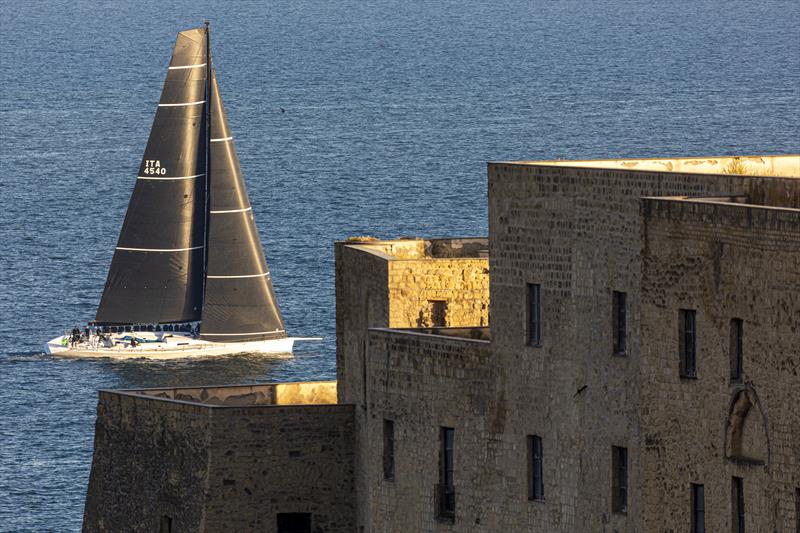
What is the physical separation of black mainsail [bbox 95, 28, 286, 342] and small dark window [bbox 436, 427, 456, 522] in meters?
106

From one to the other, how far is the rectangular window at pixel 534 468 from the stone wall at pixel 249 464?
32.4ft

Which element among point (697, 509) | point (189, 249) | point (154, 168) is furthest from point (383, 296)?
point (189, 249)

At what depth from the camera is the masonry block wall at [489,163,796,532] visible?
59.9 meters

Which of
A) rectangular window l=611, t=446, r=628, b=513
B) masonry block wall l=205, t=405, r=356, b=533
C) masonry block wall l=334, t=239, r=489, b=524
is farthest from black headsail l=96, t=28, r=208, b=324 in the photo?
rectangular window l=611, t=446, r=628, b=513

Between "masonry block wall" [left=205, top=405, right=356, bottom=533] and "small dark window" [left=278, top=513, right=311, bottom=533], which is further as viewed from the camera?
"small dark window" [left=278, top=513, right=311, bottom=533]

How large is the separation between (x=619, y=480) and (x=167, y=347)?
12277 cm

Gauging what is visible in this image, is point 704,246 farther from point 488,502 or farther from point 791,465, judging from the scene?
point 488,502

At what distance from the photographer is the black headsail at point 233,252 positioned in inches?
6781

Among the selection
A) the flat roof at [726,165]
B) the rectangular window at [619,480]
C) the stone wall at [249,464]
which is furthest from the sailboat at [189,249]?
the rectangular window at [619,480]

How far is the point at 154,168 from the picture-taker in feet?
570

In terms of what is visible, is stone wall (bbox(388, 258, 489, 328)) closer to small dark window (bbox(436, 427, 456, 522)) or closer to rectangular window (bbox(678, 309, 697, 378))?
small dark window (bbox(436, 427, 456, 522))

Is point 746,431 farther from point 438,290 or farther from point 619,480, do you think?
point 438,290

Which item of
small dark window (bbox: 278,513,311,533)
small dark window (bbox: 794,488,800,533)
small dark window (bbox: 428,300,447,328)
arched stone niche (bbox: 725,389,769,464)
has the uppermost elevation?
small dark window (bbox: 428,300,447,328)

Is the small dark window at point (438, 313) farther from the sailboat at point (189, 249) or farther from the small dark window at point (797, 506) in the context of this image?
the sailboat at point (189, 249)
